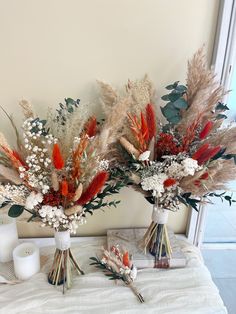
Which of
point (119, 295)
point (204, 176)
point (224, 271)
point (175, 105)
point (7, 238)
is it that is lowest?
point (224, 271)

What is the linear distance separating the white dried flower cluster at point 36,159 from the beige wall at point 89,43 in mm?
292

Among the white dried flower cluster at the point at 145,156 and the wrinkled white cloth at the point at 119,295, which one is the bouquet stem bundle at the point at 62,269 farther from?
the white dried flower cluster at the point at 145,156

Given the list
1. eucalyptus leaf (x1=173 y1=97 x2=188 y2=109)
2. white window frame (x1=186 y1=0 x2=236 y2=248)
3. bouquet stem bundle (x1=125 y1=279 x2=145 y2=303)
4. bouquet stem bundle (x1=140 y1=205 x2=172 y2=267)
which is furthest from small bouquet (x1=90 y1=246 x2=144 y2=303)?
white window frame (x1=186 y1=0 x2=236 y2=248)

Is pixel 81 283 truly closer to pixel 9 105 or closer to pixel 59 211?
pixel 59 211

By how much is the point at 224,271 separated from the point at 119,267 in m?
0.79

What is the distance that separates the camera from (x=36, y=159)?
0.95 meters

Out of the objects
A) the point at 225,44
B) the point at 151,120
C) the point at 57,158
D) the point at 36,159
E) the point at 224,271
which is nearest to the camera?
the point at 57,158

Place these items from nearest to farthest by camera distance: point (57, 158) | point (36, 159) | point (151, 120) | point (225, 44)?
point (57, 158), point (36, 159), point (151, 120), point (225, 44)

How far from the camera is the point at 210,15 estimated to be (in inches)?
45.2

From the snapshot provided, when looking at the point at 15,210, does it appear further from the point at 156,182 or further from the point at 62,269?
the point at 156,182

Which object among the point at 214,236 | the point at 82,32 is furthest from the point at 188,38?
the point at 214,236

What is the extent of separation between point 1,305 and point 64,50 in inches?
39.5

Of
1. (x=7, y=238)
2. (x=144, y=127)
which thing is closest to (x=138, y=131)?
(x=144, y=127)

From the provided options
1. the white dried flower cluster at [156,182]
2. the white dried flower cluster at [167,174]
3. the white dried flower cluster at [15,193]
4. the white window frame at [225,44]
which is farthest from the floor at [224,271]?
the white dried flower cluster at [15,193]
